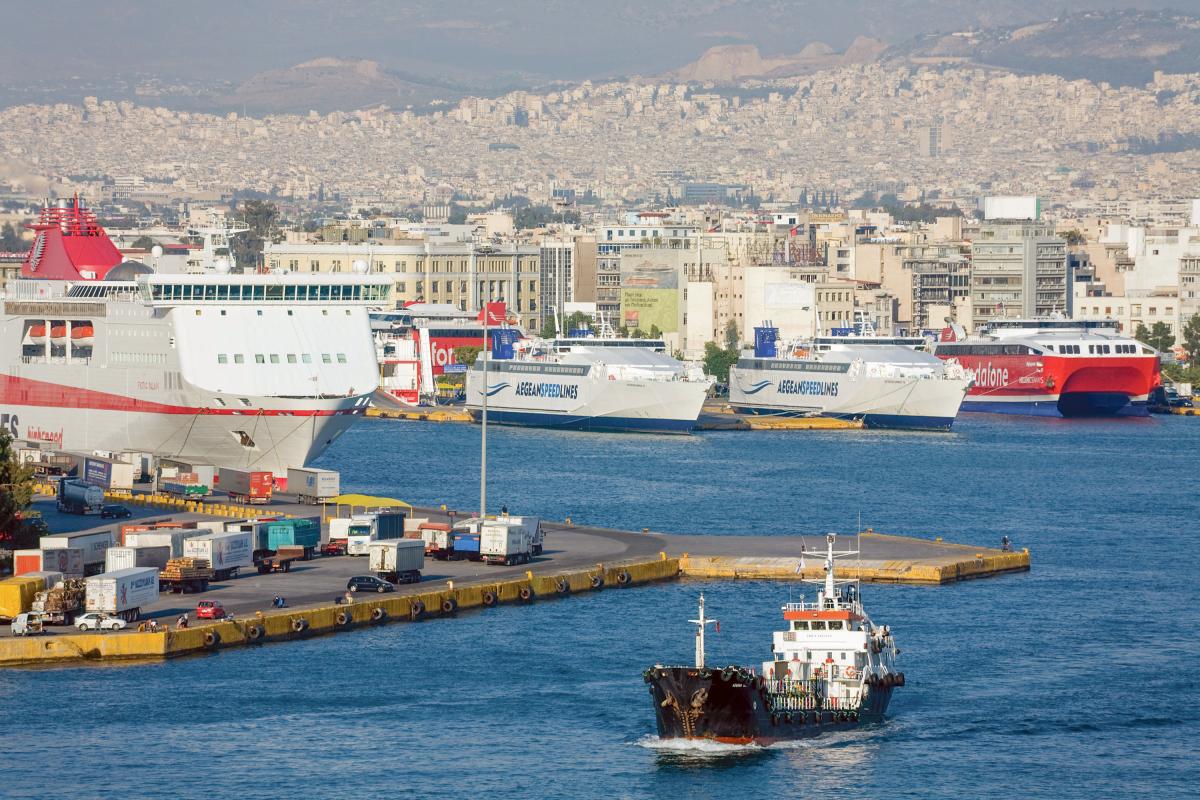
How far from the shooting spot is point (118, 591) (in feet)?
165

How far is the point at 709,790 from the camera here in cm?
4106

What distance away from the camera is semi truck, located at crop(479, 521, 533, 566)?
59375 millimetres

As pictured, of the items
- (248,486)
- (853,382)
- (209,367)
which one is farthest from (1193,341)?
(248,486)

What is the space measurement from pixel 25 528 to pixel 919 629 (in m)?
21.0

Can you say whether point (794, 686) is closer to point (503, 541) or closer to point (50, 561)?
point (503, 541)

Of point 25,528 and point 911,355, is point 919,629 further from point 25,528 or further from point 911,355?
point 911,355

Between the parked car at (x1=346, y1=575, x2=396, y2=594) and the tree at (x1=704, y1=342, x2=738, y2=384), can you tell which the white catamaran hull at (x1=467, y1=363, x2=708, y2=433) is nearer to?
the tree at (x1=704, y1=342, x2=738, y2=384)

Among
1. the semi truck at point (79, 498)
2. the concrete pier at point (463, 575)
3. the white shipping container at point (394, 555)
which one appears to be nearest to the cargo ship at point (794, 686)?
the concrete pier at point (463, 575)

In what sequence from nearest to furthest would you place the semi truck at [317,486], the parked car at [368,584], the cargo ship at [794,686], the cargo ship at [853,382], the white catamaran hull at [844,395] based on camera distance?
the cargo ship at [794,686], the parked car at [368,584], the semi truck at [317,486], the white catamaran hull at [844,395], the cargo ship at [853,382]

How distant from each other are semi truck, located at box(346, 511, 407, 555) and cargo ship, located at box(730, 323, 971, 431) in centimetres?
6683

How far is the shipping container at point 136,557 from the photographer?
5406 centimetres

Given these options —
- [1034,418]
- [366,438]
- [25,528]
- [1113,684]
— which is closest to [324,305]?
[25,528]

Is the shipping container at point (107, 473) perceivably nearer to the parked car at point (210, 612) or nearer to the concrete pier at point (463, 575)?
the concrete pier at point (463, 575)

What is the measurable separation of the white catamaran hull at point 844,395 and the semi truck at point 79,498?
63358 mm
